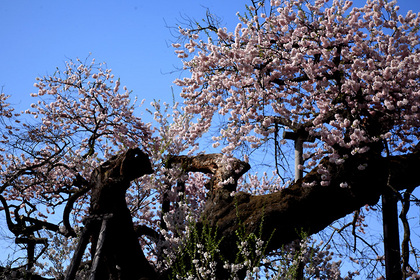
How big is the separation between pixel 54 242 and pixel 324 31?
570 cm

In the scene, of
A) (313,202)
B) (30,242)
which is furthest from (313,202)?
(30,242)

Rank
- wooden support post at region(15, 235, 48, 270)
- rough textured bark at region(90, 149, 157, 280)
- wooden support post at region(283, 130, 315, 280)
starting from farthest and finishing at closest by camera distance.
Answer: wooden support post at region(15, 235, 48, 270)
wooden support post at region(283, 130, 315, 280)
rough textured bark at region(90, 149, 157, 280)

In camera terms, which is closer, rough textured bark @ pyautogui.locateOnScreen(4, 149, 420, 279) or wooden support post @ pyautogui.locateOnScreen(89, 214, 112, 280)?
wooden support post @ pyautogui.locateOnScreen(89, 214, 112, 280)

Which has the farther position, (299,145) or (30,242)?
(30,242)

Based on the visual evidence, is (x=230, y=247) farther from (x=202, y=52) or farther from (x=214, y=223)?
(x=202, y=52)

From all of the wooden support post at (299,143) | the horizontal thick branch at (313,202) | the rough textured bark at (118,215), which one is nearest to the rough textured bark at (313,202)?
the horizontal thick branch at (313,202)

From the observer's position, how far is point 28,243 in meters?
9.21

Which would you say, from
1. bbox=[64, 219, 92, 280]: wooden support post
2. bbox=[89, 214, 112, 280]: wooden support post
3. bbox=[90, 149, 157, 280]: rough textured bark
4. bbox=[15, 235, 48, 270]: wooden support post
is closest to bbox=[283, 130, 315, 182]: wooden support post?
bbox=[90, 149, 157, 280]: rough textured bark

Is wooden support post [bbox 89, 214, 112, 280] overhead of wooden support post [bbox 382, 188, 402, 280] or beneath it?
beneath

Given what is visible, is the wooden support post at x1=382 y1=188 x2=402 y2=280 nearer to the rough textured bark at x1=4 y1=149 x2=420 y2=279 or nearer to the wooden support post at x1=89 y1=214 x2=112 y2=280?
the rough textured bark at x1=4 y1=149 x2=420 y2=279

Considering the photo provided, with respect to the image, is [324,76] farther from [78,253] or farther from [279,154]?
[78,253]

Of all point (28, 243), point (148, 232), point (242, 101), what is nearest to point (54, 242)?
point (148, 232)

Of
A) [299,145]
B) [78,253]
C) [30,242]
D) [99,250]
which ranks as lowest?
[78,253]

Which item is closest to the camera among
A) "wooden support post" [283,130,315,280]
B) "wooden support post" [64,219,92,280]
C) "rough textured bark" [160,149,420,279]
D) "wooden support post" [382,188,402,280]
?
"wooden support post" [64,219,92,280]
